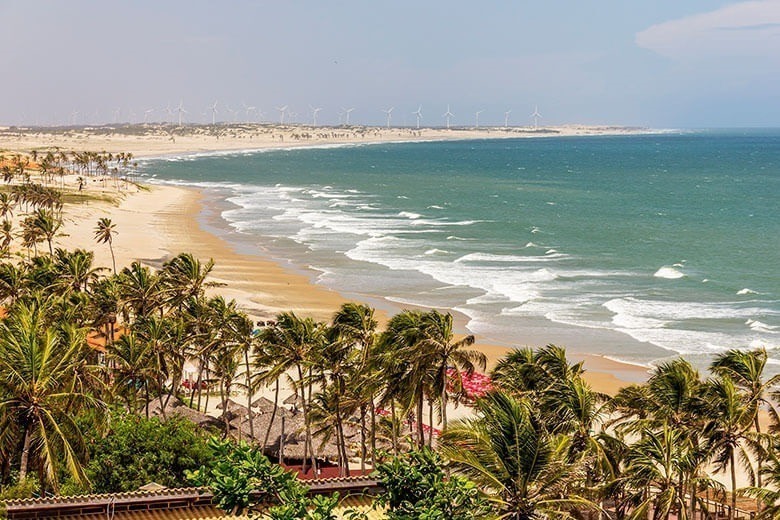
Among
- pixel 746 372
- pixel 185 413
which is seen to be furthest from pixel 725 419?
pixel 185 413

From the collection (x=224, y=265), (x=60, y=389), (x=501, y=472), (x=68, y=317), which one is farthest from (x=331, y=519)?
(x=224, y=265)

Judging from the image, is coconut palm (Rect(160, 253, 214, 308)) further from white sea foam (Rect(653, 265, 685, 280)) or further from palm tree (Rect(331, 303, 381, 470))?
white sea foam (Rect(653, 265, 685, 280))

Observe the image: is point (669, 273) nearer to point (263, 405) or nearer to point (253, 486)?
point (263, 405)

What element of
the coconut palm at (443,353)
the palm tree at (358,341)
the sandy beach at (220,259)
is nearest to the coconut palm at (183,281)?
the sandy beach at (220,259)

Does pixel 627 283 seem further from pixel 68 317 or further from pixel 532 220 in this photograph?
pixel 68 317

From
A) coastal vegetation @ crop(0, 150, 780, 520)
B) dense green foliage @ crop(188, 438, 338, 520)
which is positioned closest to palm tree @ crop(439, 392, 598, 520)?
coastal vegetation @ crop(0, 150, 780, 520)

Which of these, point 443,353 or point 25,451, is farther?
point 443,353

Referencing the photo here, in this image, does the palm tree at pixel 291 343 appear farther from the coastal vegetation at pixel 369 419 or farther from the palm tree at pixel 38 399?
the palm tree at pixel 38 399
